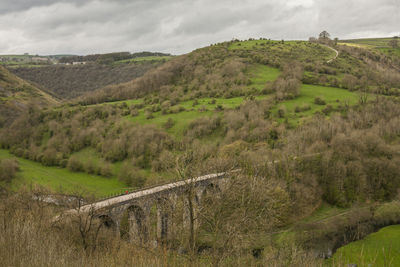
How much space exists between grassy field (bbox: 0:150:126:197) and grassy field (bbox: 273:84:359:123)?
37334 mm

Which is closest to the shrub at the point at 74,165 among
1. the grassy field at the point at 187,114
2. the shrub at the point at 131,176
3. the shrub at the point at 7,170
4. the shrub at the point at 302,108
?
the shrub at the point at 7,170

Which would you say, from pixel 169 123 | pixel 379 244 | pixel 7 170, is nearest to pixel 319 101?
pixel 169 123

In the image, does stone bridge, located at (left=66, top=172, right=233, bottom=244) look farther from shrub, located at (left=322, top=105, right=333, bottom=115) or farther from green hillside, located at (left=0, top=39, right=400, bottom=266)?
shrub, located at (left=322, top=105, right=333, bottom=115)

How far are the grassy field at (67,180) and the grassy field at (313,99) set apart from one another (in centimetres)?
3733

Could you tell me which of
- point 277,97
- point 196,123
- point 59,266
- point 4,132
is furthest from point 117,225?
point 4,132

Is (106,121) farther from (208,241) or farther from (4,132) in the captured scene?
(208,241)

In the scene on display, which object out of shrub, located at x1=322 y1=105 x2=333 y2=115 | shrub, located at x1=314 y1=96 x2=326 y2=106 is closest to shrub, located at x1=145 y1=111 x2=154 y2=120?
shrub, located at x1=314 y1=96 x2=326 y2=106

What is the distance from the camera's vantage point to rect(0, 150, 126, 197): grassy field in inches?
1751

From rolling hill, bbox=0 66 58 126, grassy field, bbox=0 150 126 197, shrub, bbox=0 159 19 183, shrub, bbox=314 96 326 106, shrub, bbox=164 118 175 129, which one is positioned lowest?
grassy field, bbox=0 150 126 197

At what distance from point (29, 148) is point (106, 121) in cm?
1813

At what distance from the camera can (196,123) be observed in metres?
59.2

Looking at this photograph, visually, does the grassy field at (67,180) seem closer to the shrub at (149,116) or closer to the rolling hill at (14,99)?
the shrub at (149,116)

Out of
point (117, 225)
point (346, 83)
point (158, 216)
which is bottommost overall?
point (158, 216)

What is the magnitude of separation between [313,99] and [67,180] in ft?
180
